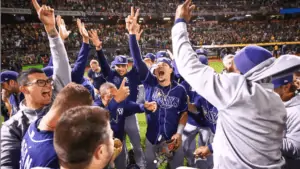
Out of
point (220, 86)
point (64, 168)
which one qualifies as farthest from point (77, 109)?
point (220, 86)

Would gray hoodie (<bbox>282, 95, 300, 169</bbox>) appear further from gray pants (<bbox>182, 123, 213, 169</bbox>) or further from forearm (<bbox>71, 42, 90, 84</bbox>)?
forearm (<bbox>71, 42, 90, 84</bbox>)

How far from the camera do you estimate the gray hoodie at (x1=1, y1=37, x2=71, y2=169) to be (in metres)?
2.65

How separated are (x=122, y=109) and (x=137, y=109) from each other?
34 centimetres

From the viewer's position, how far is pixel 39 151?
7.12ft

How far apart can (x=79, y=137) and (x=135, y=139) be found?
12.9ft

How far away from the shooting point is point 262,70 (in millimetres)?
2189

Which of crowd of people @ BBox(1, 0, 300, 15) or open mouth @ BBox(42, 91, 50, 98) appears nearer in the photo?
open mouth @ BBox(42, 91, 50, 98)

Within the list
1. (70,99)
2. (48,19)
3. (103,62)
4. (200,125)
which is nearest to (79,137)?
(70,99)

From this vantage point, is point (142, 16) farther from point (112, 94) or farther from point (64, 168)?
point (64, 168)

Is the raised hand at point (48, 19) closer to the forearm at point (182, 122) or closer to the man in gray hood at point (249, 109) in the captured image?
the man in gray hood at point (249, 109)

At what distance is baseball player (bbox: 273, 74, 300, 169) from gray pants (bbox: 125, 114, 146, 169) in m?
2.95

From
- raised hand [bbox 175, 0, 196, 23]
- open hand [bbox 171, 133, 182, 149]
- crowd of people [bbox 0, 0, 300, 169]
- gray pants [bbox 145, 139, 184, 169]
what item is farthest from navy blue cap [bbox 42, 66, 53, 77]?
raised hand [bbox 175, 0, 196, 23]

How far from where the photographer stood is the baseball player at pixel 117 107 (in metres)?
4.43

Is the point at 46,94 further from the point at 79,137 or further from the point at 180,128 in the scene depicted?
the point at 180,128
